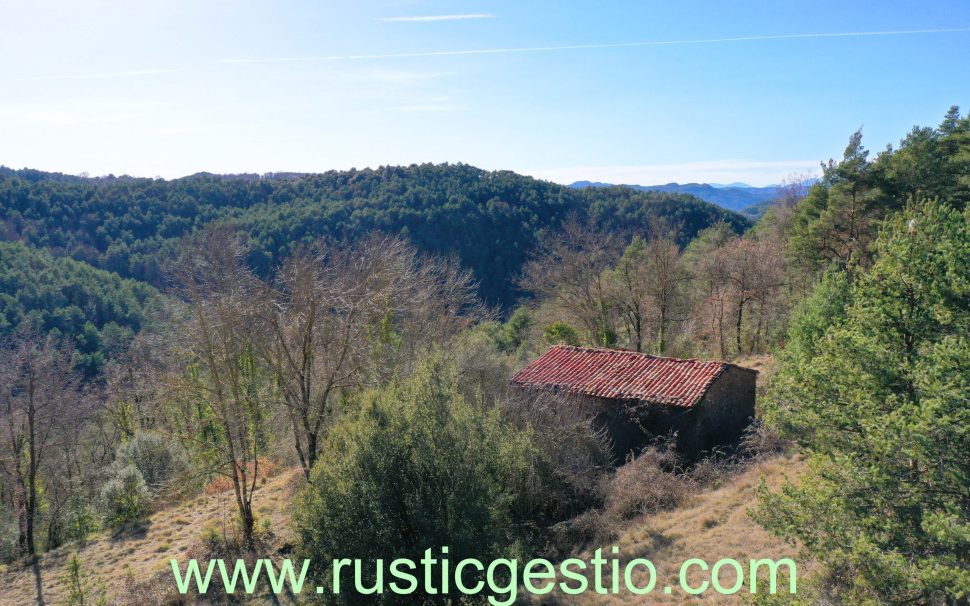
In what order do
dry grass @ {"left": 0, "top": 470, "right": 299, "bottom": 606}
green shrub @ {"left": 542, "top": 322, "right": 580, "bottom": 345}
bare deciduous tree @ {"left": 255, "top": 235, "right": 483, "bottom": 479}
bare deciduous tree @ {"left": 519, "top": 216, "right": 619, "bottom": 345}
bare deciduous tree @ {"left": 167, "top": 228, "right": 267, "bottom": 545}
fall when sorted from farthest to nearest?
bare deciduous tree @ {"left": 519, "top": 216, "right": 619, "bottom": 345} < green shrub @ {"left": 542, "top": 322, "right": 580, "bottom": 345} < bare deciduous tree @ {"left": 255, "top": 235, "right": 483, "bottom": 479} < dry grass @ {"left": 0, "top": 470, "right": 299, "bottom": 606} < bare deciduous tree @ {"left": 167, "top": 228, "right": 267, "bottom": 545}

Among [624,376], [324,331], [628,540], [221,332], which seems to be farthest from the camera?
[624,376]

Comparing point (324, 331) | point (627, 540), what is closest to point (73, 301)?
point (324, 331)

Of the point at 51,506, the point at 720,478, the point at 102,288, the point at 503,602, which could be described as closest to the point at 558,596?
the point at 503,602

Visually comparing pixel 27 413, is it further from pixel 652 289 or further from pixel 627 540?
pixel 652 289

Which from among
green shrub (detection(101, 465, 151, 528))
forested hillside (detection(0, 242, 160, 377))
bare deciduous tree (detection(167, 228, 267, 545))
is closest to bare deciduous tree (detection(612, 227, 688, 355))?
bare deciduous tree (detection(167, 228, 267, 545))

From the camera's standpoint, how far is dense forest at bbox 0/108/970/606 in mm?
6992

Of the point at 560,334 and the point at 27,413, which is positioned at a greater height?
the point at 560,334

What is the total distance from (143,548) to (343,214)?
2399 inches

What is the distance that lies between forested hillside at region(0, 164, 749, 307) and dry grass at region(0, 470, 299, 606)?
1737 inches

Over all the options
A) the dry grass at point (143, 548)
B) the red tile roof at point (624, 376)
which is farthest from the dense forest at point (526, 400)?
the red tile roof at point (624, 376)

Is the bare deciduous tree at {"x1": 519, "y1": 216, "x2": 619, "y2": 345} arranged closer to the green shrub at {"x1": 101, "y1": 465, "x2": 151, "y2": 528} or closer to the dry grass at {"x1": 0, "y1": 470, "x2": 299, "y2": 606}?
the dry grass at {"x1": 0, "y1": 470, "x2": 299, "y2": 606}

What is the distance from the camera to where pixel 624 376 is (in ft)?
63.5

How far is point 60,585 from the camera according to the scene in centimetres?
1573

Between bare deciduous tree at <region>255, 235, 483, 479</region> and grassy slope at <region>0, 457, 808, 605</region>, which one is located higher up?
bare deciduous tree at <region>255, 235, 483, 479</region>
